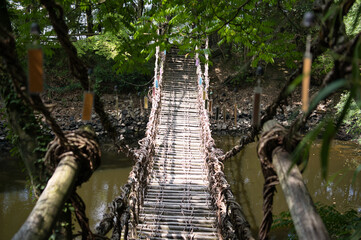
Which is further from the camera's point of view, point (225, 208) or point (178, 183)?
point (178, 183)

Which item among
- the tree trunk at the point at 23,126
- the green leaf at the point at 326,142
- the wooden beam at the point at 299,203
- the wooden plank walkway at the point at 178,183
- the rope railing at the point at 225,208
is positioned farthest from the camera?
the wooden plank walkway at the point at 178,183

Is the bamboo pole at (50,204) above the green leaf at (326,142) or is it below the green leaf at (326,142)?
below

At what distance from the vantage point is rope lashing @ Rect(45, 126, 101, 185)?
36.5 inches

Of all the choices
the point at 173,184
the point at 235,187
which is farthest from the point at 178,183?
the point at 235,187

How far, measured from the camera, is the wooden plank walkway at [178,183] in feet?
9.05

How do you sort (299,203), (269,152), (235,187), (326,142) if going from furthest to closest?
(235,187) → (269,152) → (299,203) → (326,142)

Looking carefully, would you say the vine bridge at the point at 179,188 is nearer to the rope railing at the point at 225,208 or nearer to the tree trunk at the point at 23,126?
the rope railing at the point at 225,208

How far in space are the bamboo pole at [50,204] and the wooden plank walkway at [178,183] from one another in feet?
6.45

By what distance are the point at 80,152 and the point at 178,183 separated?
9.09 ft

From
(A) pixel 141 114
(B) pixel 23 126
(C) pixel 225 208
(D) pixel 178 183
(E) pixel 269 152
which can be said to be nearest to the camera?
(E) pixel 269 152

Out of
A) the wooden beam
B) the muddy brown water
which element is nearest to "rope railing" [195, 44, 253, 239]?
the wooden beam

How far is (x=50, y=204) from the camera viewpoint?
0.74 metres

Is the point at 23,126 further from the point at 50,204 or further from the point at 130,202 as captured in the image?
the point at 130,202

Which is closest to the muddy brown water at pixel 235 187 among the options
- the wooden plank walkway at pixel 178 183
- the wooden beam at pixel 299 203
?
the wooden plank walkway at pixel 178 183
